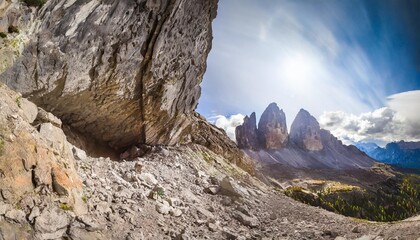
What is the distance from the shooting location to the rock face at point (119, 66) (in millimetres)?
16531

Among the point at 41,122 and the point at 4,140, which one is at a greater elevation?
the point at 41,122

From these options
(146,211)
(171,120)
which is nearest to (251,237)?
(146,211)

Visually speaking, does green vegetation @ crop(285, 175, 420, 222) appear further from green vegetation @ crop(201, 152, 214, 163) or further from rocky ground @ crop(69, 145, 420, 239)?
rocky ground @ crop(69, 145, 420, 239)

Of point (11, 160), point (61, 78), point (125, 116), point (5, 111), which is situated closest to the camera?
point (11, 160)

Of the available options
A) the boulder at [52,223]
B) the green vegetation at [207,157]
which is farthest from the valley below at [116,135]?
the green vegetation at [207,157]

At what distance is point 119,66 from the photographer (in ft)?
72.0

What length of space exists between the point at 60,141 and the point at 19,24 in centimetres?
715

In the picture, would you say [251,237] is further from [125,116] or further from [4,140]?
[125,116]


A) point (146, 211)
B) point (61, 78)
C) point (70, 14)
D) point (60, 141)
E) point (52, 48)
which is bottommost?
point (146, 211)

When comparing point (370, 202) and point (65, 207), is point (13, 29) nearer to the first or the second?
point (65, 207)

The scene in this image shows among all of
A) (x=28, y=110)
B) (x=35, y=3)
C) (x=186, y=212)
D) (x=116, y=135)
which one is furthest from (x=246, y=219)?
(x=35, y=3)

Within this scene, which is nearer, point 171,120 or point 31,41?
point 31,41

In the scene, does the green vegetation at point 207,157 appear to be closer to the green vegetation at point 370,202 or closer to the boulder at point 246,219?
the boulder at point 246,219

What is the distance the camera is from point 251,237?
14734mm
